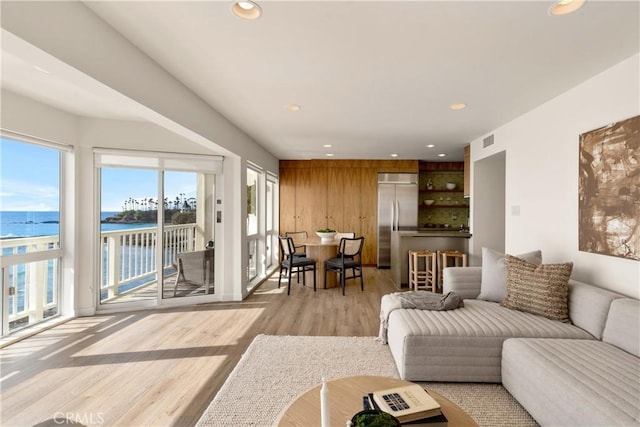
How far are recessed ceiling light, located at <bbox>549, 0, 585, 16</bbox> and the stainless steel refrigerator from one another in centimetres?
555

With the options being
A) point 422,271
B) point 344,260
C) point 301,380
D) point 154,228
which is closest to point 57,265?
point 154,228

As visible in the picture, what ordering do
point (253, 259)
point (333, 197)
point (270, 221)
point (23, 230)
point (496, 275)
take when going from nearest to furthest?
1. point (496, 275)
2. point (23, 230)
3. point (253, 259)
4. point (270, 221)
5. point (333, 197)

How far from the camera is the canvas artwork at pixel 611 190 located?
228cm

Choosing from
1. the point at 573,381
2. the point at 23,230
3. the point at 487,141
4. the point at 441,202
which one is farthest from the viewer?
the point at 441,202

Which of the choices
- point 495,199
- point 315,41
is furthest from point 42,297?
point 495,199

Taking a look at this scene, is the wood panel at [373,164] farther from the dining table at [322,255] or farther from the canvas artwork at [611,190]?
the canvas artwork at [611,190]

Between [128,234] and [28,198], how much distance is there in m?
1.12

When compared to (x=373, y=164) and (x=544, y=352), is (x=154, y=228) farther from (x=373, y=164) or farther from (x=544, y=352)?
(x=373, y=164)

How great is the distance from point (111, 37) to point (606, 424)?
339cm

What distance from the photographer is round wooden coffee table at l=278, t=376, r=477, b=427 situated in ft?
4.48

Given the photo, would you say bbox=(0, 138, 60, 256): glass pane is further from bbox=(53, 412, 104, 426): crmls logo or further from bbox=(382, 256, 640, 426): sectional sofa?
bbox=(382, 256, 640, 426): sectional sofa

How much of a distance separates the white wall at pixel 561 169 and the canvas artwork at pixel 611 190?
0.09m

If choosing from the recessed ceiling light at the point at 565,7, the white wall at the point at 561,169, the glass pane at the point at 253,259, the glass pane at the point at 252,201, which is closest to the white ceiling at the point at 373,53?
the recessed ceiling light at the point at 565,7

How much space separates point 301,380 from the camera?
7.96 feet
